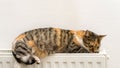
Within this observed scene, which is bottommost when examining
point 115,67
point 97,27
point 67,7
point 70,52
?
point 115,67

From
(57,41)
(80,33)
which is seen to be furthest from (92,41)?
(57,41)

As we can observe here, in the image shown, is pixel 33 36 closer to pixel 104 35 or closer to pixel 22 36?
pixel 22 36

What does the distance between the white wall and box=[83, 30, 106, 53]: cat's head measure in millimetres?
98

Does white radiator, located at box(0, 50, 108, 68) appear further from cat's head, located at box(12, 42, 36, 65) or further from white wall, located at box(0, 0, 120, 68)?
white wall, located at box(0, 0, 120, 68)

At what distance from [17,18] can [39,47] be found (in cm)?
24

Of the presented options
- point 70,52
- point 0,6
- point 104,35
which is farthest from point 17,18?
point 104,35

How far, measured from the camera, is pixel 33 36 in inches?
45.5

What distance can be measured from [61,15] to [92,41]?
0.77 ft

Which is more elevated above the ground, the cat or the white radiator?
the cat

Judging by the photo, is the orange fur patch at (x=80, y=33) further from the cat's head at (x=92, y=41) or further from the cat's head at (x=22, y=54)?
the cat's head at (x=22, y=54)

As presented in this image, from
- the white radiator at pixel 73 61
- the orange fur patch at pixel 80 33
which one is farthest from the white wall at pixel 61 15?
the white radiator at pixel 73 61

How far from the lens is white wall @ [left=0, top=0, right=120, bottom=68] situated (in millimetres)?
1243

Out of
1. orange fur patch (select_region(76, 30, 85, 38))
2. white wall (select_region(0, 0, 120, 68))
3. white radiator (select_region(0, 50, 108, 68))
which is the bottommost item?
white radiator (select_region(0, 50, 108, 68))

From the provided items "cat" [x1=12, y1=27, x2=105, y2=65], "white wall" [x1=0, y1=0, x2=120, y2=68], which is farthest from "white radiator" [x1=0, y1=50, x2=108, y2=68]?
"white wall" [x1=0, y1=0, x2=120, y2=68]
